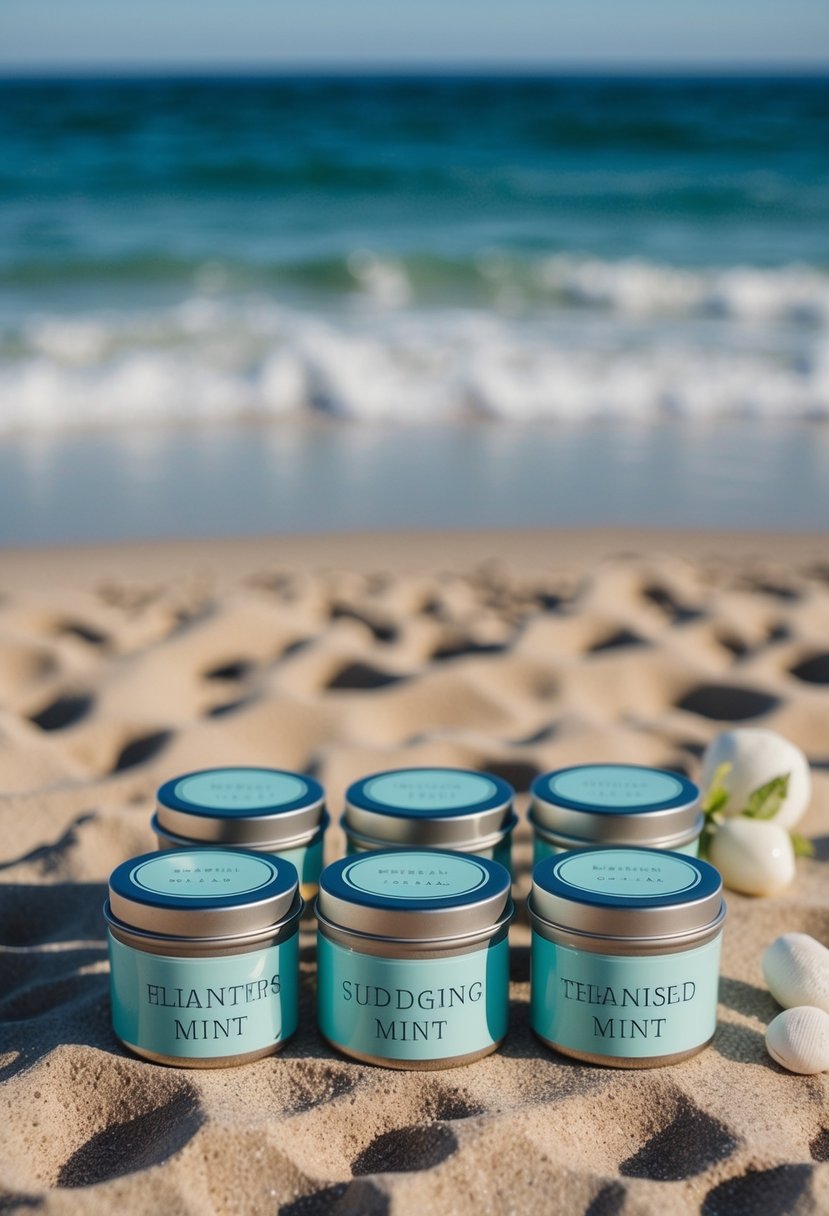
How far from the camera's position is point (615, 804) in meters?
1.62

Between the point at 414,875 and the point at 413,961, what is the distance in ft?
0.39

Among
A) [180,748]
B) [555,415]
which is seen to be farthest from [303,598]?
[555,415]

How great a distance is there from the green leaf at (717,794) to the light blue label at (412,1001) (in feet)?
1.75

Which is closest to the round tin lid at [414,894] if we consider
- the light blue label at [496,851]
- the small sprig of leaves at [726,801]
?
the light blue label at [496,851]

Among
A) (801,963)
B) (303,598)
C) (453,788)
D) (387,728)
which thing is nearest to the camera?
(801,963)

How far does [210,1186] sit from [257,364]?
532cm

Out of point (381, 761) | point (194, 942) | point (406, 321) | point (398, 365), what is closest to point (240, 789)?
point (194, 942)

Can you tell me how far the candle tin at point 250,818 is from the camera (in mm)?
1555

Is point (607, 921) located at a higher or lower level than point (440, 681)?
higher

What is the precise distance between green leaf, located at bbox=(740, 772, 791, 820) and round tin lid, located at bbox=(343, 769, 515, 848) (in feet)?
1.31

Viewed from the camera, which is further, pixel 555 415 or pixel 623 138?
pixel 623 138

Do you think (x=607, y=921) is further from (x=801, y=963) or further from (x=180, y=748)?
(x=180, y=748)

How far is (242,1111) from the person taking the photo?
52.4 inches

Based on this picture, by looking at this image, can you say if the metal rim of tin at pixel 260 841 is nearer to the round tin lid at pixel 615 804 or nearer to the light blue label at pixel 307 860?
the light blue label at pixel 307 860
